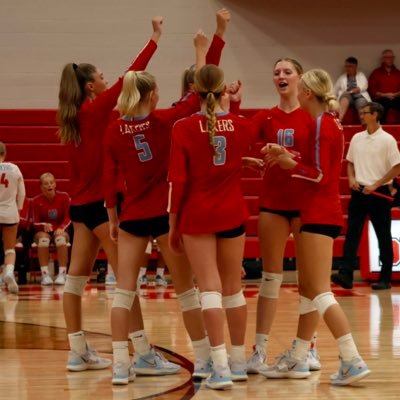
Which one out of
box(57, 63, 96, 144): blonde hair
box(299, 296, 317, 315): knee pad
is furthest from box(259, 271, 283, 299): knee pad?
box(57, 63, 96, 144): blonde hair

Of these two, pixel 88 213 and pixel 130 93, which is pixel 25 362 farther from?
pixel 130 93

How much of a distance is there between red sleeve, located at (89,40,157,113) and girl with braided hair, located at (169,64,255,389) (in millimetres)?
504

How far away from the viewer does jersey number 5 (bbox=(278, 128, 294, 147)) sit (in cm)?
504

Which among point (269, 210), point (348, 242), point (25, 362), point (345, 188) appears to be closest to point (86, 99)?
point (269, 210)

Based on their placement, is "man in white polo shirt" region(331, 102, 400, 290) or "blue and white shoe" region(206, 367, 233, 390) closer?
"blue and white shoe" region(206, 367, 233, 390)

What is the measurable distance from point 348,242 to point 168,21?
6.82m

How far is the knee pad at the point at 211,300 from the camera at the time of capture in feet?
14.9

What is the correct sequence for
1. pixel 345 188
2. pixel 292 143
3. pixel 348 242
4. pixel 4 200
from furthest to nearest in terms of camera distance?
pixel 345 188 → pixel 4 200 → pixel 348 242 → pixel 292 143

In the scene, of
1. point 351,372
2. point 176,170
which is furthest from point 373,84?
point 176,170

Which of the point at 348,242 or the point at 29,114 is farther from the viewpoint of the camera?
the point at 29,114

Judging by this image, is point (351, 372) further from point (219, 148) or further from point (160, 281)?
point (160, 281)

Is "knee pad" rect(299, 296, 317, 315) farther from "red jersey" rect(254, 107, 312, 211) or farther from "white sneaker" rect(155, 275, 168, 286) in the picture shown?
"white sneaker" rect(155, 275, 168, 286)

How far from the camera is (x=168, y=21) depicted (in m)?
14.7

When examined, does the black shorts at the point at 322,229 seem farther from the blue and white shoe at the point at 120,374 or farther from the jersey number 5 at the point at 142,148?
the blue and white shoe at the point at 120,374
